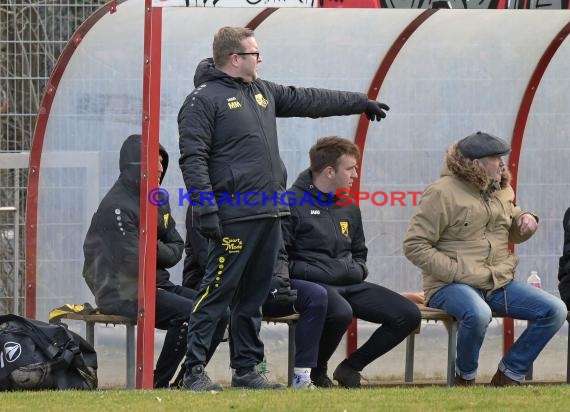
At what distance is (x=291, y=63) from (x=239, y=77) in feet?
6.01

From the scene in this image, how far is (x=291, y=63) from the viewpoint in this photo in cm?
947

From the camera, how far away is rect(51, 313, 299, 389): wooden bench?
8.19 metres

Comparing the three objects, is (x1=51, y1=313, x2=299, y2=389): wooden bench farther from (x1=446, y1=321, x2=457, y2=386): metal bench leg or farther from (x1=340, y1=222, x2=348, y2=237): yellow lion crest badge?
(x1=446, y1=321, x2=457, y2=386): metal bench leg

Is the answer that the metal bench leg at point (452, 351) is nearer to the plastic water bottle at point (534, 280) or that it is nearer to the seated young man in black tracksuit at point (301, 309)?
the seated young man in black tracksuit at point (301, 309)

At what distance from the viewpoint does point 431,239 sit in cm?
862

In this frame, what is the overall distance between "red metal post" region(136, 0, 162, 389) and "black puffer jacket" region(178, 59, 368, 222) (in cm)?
38

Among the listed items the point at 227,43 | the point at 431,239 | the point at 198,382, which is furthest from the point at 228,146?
the point at 431,239

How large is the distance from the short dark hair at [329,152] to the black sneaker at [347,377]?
115cm

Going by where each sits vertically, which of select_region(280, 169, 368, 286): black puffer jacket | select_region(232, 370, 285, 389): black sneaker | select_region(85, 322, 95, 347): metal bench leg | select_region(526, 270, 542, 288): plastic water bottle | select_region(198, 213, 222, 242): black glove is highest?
select_region(198, 213, 222, 242): black glove

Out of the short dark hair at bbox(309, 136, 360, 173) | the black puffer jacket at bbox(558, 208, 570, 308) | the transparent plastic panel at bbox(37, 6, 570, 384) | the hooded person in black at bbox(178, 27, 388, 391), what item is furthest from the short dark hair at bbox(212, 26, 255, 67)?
the black puffer jacket at bbox(558, 208, 570, 308)

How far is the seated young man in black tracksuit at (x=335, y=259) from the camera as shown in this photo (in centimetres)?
865

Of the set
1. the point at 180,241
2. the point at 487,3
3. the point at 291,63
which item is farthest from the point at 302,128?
the point at 487,3

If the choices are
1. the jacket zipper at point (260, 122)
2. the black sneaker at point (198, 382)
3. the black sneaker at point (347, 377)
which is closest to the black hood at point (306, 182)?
the black sneaker at point (347, 377)

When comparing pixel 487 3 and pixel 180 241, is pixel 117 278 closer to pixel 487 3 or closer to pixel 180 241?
pixel 180 241
